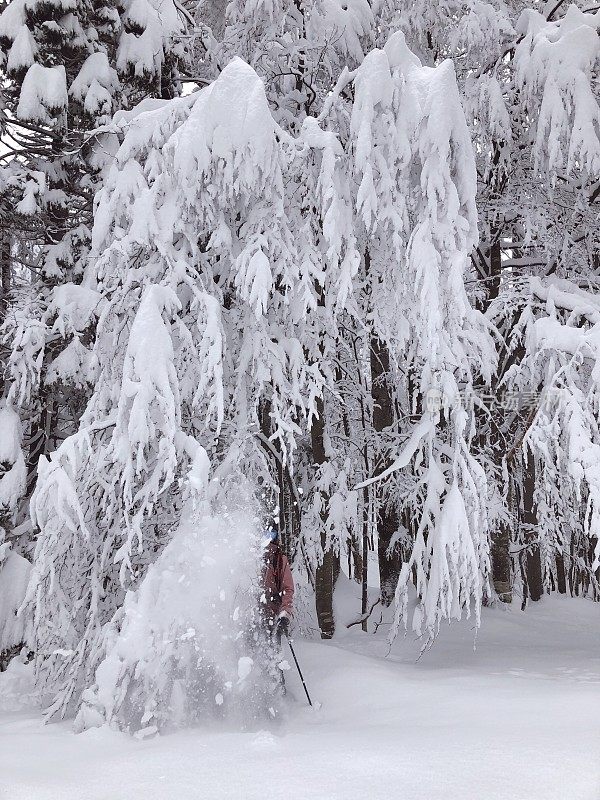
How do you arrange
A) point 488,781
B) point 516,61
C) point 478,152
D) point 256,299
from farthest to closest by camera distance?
point 478,152
point 516,61
point 256,299
point 488,781

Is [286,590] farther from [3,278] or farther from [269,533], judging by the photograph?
[3,278]

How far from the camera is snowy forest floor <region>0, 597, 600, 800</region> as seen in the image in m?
3.78

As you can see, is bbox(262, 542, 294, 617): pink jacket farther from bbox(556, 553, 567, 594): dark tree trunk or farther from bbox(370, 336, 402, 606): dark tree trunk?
bbox(556, 553, 567, 594): dark tree trunk

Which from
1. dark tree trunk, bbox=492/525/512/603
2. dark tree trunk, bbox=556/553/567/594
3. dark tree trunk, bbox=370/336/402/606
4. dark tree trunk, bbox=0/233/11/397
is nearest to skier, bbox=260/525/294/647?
dark tree trunk, bbox=370/336/402/606

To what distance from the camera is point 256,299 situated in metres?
5.81

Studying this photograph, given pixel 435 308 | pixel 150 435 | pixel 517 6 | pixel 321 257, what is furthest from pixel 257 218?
pixel 517 6

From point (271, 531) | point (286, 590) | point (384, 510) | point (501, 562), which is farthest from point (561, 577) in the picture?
point (271, 531)

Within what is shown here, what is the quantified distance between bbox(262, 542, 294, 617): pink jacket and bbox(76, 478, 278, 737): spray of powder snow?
65cm

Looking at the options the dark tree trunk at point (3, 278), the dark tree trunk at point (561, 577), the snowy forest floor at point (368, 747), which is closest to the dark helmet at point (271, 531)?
the snowy forest floor at point (368, 747)

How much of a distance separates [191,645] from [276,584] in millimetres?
1401

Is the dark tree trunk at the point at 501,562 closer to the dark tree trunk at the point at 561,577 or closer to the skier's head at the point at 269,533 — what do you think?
the skier's head at the point at 269,533

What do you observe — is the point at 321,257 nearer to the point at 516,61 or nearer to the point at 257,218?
the point at 257,218

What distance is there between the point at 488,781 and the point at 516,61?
6.83 meters

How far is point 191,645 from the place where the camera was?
5383 mm
